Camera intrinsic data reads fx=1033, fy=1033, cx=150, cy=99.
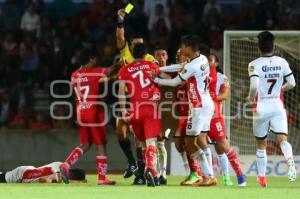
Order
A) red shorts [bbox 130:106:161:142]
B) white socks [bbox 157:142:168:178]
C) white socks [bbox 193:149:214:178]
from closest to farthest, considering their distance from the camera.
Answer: red shorts [bbox 130:106:161:142], white socks [bbox 193:149:214:178], white socks [bbox 157:142:168:178]

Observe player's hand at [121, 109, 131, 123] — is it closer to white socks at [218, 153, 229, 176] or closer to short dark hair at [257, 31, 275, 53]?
white socks at [218, 153, 229, 176]

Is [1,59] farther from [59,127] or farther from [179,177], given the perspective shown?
[179,177]

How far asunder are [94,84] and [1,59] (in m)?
6.69

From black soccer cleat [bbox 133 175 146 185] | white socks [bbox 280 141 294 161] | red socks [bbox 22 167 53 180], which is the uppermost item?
white socks [bbox 280 141 294 161]

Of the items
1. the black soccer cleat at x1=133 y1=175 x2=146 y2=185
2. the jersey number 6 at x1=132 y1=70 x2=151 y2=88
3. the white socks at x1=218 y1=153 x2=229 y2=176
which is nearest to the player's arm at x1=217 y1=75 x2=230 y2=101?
the white socks at x1=218 y1=153 x2=229 y2=176

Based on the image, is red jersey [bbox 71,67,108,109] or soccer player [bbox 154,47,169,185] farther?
soccer player [bbox 154,47,169,185]

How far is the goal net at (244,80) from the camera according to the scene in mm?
16719

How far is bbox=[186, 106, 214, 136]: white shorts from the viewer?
12812 mm

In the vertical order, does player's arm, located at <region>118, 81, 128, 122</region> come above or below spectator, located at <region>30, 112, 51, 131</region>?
above

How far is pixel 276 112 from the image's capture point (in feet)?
42.4

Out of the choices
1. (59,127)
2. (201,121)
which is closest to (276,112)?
(201,121)

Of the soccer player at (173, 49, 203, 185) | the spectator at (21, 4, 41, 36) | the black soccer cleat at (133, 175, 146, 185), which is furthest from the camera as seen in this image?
the spectator at (21, 4, 41, 36)

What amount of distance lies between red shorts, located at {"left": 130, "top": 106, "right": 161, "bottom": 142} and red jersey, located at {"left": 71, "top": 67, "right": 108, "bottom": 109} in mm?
1053

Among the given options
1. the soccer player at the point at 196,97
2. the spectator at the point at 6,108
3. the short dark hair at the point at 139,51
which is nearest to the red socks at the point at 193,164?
the soccer player at the point at 196,97
